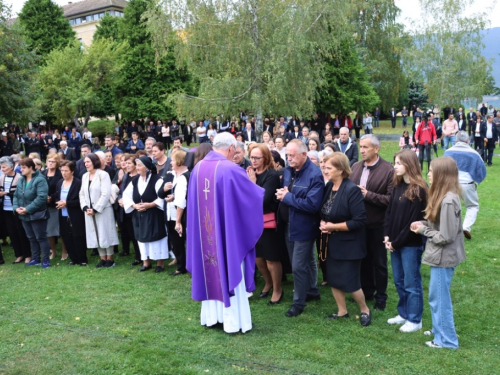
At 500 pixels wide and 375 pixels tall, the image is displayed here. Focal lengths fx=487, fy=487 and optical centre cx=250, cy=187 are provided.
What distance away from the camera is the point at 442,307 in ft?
15.8

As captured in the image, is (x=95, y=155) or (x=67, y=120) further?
(x=67, y=120)

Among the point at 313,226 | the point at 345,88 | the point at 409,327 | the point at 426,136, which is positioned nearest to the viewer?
the point at 409,327

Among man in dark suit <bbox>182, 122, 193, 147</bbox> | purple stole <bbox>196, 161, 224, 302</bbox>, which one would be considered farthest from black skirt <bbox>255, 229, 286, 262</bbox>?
man in dark suit <bbox>182, 122, 193, 147</bbox>

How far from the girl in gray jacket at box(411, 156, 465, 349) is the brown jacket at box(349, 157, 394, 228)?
3.23 feet

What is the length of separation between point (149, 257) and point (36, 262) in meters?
2.52

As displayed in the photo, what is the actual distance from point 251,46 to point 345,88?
40.7 feet

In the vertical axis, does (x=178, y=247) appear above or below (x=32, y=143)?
below

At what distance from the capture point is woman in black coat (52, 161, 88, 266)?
8.62 metres

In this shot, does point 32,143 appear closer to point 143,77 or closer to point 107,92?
point 143,77

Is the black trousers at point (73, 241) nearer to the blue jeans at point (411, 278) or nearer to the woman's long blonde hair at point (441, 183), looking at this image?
the blue jeans at point (411, 278)

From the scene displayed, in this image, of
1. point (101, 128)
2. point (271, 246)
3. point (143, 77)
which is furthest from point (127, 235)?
point (101, 128)

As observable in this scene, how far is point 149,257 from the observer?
816 cm

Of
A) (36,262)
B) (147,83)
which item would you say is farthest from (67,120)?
(36,262)

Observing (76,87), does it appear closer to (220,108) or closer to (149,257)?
(220,108)
